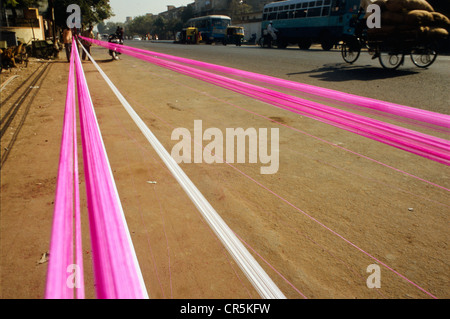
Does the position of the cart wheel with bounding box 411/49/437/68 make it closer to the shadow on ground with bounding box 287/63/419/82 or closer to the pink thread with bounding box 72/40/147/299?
the shadow on ground with bounding box 287/63/419/82

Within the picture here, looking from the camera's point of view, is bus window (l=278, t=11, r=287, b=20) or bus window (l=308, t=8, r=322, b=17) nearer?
bus window (l=308, t=8, r=322, b=17)

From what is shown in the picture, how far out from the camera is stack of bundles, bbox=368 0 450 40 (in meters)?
8.11

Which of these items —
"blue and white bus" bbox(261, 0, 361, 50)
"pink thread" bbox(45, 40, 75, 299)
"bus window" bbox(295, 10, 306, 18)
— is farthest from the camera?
"bus window" bbox(295, 10, 306, 18)

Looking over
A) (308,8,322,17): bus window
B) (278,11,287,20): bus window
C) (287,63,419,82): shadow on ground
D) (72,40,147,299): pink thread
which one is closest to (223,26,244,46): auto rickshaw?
(278,11,287,20): bus window

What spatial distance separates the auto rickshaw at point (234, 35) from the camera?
34.5 meters

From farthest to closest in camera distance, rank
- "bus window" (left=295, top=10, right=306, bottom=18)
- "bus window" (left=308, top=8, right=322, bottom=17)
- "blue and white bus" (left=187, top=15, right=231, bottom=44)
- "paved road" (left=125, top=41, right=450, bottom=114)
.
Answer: "blue and white bus" (left=187, top=15, right=231, bottom=44), "bus window" (left=295, top=10, right=306, bottom=18), "bus window" (left=308, top=8, right=322, bottom=17), "paved road" (left=125, top=41, right=450, bottom=114)

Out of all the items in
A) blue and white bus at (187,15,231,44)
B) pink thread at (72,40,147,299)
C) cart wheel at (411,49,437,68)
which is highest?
blue and white bus at (187,15,231,44)

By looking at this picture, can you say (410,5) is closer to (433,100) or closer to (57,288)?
(433,100)

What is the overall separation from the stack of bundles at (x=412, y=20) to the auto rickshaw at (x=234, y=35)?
89.9 ft

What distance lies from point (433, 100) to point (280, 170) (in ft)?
15.1

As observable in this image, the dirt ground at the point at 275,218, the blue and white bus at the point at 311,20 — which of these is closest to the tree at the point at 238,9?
the blue and white bus at the point at 311,20

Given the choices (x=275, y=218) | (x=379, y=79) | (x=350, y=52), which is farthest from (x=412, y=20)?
(x=275, y=218)

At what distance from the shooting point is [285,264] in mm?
2104

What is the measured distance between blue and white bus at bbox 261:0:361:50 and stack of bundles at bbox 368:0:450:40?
1066cm
